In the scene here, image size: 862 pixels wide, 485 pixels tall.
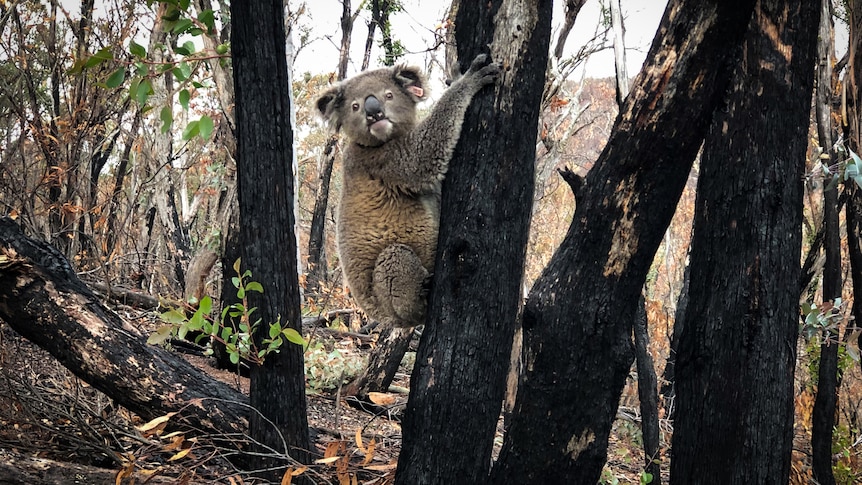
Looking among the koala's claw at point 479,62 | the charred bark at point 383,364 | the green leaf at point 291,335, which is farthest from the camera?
the charred bark at point 383,364

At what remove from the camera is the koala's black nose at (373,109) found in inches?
155

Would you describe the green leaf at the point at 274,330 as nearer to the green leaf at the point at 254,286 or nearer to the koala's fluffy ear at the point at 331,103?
the green leaf at the point at 254,286

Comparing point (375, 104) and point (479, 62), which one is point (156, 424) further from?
point (375, 104)

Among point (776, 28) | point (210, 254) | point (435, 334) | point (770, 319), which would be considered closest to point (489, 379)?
point (435, 334)

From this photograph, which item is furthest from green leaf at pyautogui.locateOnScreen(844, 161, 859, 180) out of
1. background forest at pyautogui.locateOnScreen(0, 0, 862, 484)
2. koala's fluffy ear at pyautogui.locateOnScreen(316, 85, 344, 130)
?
koala's fluffy ear at pyautogui.locateOnScreen(316, 85, 344, 130)

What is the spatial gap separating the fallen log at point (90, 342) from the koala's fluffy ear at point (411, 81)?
6.21 feet

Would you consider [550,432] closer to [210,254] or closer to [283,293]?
[283,293]

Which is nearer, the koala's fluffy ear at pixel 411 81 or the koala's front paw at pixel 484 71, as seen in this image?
the koala's front paw at pixel 484 71

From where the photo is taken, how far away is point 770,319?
2688 millimetres

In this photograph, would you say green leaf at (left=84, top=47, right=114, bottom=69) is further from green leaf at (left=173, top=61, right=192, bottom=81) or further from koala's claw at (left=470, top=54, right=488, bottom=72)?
koala's claw at (left=470, top=54, right=488, bottom=72)

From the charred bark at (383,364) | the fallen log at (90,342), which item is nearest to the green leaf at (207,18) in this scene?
the fallen log at (90,342)

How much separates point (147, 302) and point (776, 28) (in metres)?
5.98

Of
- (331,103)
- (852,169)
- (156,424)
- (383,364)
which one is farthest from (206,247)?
(852,169)

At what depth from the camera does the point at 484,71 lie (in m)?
2.75
